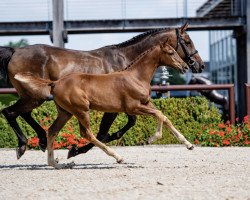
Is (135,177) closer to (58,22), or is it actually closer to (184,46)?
(184,46)

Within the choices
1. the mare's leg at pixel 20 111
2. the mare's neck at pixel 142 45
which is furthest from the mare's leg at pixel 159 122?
the mare's leg at pixel 20 111

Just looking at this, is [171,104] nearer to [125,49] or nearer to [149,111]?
[125,49]

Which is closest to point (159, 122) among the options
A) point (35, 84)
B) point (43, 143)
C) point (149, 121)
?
point (35, 84)

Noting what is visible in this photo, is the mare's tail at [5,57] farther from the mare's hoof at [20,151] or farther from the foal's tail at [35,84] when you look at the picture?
the mare's hoof at [20,151]

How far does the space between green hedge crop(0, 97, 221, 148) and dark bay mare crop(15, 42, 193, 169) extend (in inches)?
164

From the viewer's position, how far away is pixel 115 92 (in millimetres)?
8977

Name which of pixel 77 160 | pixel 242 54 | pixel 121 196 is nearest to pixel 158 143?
pixel 77 160

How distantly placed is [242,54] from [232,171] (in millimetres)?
10202

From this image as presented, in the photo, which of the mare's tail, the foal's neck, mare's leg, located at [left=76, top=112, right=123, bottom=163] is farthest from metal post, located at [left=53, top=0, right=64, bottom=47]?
mare's leg, located at [left=76, top=112, right=123, bottom=163]

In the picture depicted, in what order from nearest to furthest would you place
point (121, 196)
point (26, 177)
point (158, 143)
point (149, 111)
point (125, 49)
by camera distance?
point (121, 196) < point (26, 177) < point (149, 111) < point (125, 49) < point (158, 143)

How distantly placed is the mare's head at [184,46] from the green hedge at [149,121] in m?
3.61

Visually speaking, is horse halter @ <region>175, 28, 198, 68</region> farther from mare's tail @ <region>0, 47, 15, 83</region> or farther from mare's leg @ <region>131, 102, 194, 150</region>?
mare's tail @ <region>0, 47, 15, 83</region>

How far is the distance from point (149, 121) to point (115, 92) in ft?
15.3

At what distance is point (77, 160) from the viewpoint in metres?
10.6
